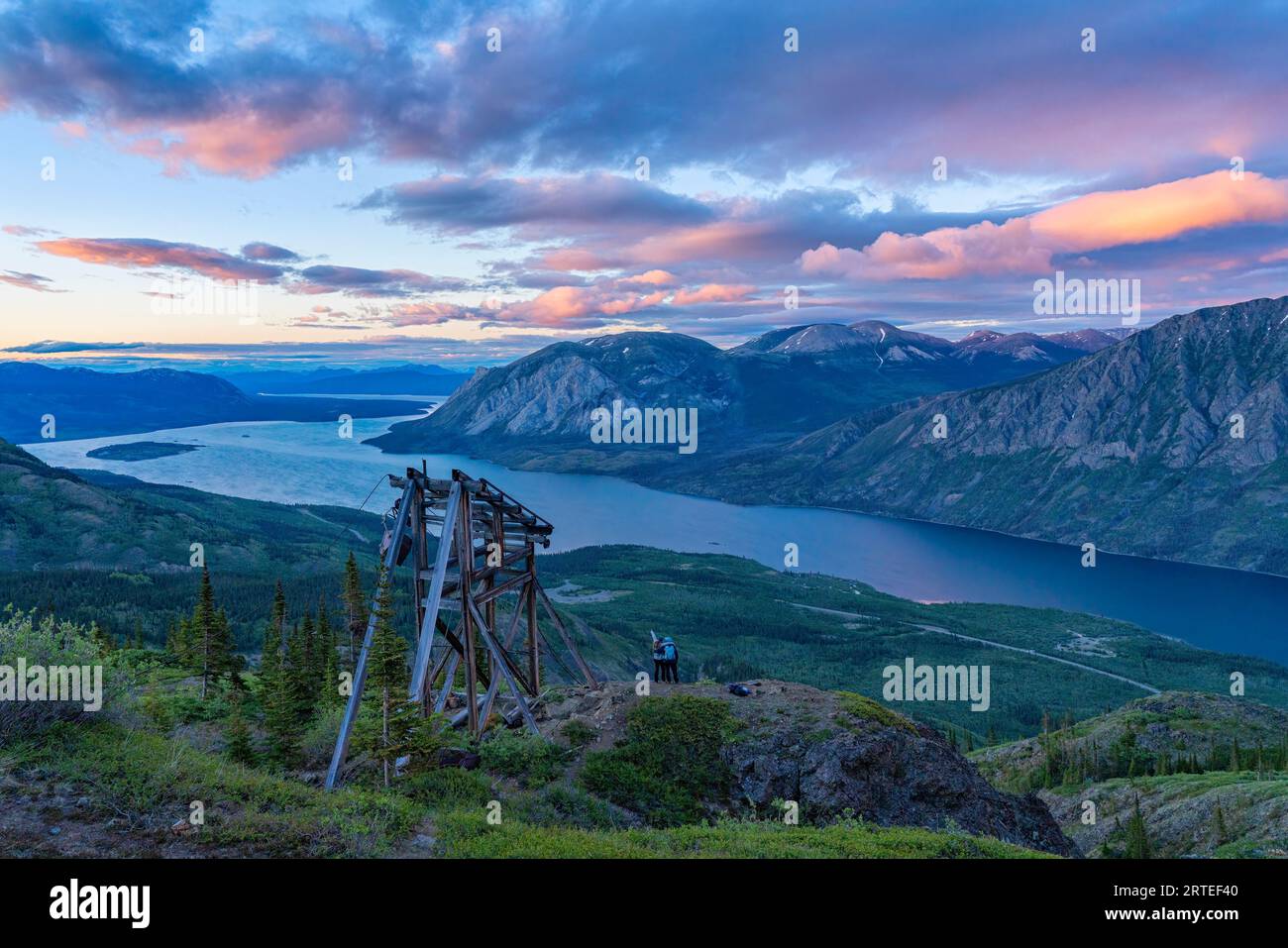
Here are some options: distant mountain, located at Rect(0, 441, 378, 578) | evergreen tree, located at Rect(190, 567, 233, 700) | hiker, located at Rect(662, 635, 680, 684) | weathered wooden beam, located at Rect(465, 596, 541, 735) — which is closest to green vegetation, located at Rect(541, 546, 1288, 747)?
distant mountain, located at Rect(0, 441, 378, 578)

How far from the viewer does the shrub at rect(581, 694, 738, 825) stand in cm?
1861

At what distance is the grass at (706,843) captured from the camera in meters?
12.1

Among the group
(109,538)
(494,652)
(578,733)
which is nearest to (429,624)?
(494,652)

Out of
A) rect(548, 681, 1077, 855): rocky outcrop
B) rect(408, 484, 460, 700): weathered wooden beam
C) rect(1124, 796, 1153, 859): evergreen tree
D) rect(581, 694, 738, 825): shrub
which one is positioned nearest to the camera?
rect(581, 694, 738, 825): shrub

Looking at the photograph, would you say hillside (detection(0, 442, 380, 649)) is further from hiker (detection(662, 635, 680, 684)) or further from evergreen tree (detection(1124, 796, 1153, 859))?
evergreen tree (detection(1124, 796, 1153, 859))

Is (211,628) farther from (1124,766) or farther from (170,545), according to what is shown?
(170,545)

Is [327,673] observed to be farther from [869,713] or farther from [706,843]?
[869,713]

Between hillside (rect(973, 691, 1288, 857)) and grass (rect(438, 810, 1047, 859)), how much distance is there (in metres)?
14.6

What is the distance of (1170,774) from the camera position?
51.8 m

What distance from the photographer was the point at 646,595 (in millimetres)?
187000

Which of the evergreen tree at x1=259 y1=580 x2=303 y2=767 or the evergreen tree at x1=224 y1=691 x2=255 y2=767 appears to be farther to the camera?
the evergreen tree at x1=259 y1=580 x2=303 y2=767

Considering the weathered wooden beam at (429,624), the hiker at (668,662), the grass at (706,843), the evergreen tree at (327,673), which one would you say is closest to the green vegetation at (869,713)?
the grass at (706,843)
